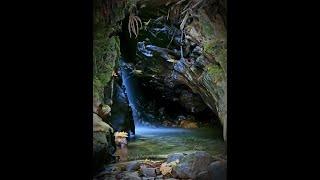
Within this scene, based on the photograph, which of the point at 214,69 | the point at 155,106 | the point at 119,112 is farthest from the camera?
the point at 155,106

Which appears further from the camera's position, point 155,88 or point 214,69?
point 155,88

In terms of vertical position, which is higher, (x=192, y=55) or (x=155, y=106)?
(x=192, y=55)

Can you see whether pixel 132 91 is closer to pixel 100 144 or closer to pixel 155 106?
pixel 155 106

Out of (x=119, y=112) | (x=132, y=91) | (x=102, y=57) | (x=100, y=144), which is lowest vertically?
(x=100, y=144)

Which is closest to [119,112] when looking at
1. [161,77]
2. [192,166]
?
[161,77]

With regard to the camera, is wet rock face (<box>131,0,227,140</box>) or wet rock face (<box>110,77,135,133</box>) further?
wet rock face (<box>110,77,135,133</box>)

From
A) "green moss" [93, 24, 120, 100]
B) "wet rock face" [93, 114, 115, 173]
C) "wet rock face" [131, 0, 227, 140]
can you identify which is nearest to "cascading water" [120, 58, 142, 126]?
"wet rock face" [131, 0, 227, 140]

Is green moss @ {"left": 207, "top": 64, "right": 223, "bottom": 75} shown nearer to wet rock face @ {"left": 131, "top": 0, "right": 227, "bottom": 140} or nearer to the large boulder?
wet rock face @ {"left": 131, "top": 0, "right": 227, "bottom": 140}

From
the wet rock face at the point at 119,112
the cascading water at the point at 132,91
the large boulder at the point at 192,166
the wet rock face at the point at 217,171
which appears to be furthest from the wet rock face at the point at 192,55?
the wet rock face at the point at 119,112

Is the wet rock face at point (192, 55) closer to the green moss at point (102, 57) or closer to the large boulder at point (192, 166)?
the large boulder at point (192, 166)
